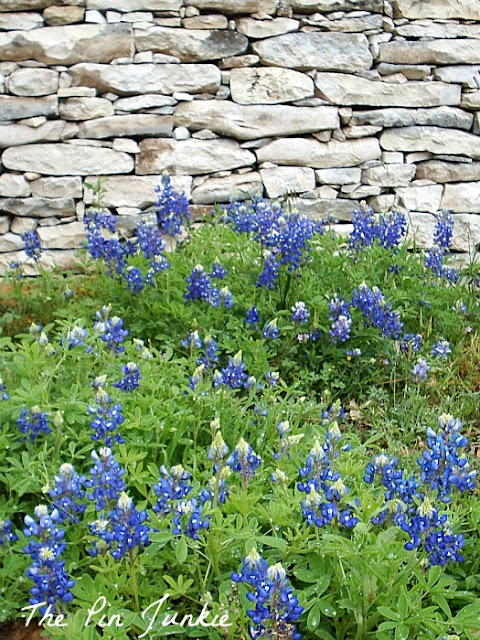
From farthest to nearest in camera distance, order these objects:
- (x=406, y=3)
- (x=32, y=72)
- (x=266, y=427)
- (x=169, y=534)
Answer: (x=406, y=3), (x=32, y=72), (x=266, y=427), (x=169, y=534)

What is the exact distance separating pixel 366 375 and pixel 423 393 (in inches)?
10.8

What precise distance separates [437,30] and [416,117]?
1.92ft

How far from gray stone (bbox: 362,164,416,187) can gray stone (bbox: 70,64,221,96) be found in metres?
1.18

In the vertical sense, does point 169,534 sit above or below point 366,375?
above

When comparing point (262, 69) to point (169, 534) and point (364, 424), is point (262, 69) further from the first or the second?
point (169, 534)

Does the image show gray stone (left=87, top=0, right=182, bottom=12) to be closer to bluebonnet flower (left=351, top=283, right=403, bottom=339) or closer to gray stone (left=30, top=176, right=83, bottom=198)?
gray stone (left=30, top=176, right=83, bottom=198)

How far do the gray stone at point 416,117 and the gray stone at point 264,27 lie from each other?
27.8 inches

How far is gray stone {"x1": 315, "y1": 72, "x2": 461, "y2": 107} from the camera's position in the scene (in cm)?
490

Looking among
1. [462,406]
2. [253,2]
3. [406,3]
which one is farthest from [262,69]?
[462,406]

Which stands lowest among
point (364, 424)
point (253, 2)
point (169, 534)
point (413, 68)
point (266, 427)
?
point (364, 424)

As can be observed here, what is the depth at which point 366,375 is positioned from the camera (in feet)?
11.6

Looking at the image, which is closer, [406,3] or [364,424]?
[364,424]

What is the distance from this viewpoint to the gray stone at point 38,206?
4719 millimetres

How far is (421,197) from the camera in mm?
5152
